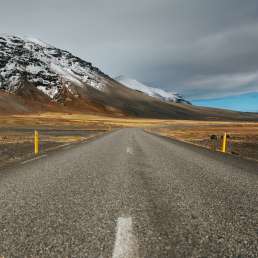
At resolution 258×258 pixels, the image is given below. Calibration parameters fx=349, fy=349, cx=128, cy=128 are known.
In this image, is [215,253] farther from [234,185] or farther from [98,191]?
[234,185]

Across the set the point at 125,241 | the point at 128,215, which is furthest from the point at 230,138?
the point at 125,241

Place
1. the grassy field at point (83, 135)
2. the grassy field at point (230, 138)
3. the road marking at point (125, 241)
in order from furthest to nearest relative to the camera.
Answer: the grassy field at point (83, 135), the grassy field at point (230, 138), the road marking at point (125, 241)

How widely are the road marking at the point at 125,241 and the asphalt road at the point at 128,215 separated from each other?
0.04 ft

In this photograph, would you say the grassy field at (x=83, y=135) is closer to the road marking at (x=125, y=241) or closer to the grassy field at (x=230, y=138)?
the grassy field at (x=230, y=138)

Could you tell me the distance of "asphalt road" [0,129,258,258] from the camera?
450 centimetres

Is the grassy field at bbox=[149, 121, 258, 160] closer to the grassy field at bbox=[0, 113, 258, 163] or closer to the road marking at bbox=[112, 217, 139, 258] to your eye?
the grassy field at bbox=[0, 113, 258, 163]

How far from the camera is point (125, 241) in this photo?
4.72 meters

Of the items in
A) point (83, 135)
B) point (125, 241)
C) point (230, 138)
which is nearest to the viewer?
point (125, 241)

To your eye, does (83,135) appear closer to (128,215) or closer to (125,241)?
(128,215)

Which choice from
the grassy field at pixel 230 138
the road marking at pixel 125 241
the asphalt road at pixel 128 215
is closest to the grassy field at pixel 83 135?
the grassy field at pixel 230 138

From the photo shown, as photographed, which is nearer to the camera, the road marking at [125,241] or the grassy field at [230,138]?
the road marking at [125,241]

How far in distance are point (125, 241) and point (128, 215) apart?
1.27 meters

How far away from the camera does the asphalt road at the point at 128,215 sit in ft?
14.8

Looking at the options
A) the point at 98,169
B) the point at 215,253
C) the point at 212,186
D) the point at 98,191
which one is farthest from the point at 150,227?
the point at 98,169
